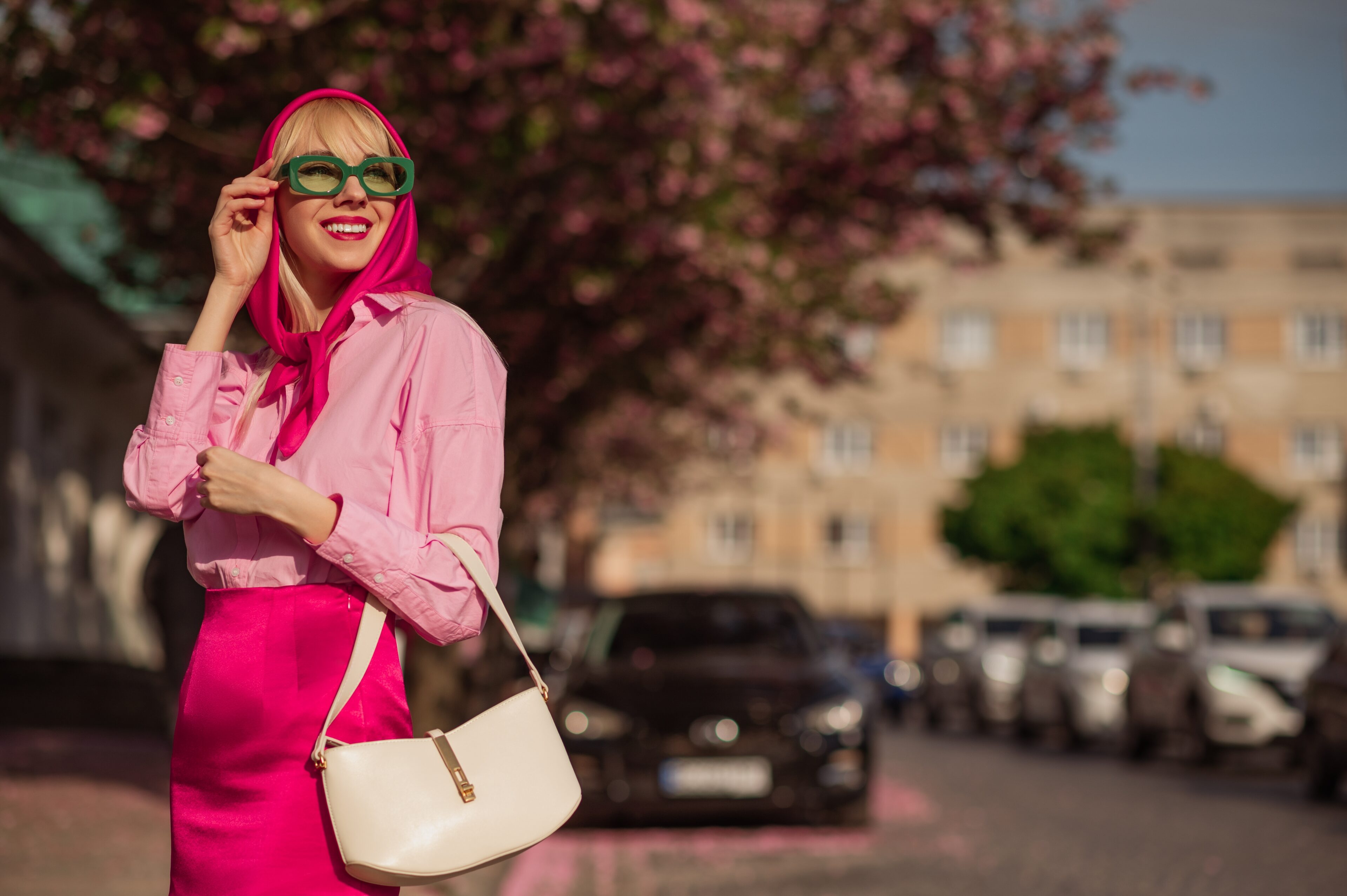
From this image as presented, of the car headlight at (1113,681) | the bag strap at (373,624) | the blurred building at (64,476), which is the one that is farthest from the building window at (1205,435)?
the bag strap at (373,624)

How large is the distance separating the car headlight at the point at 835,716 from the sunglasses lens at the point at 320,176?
9.85m

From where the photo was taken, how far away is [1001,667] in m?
32.5

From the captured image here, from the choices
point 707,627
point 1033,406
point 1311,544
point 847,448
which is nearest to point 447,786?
point 707,627

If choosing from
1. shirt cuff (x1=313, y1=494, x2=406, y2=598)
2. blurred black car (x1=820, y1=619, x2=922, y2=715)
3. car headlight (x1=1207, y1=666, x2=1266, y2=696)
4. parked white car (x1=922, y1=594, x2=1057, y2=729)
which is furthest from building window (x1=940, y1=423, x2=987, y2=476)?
shirt cuff (x1=313, y1=494, x2=406, y2=598)

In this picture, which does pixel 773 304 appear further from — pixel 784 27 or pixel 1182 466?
pixel 1182 466

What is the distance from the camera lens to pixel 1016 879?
1095cm

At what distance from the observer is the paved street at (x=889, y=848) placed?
1037 centimetres

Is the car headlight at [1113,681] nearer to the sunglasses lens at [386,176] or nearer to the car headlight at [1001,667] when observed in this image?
the car headlight at [1001,667]

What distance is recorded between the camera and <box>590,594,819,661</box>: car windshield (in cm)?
1377

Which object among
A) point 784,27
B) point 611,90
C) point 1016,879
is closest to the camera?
point 1016,879

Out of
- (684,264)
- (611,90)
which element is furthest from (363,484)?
(684,264)

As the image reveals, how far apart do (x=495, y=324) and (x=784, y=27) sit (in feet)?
9.96

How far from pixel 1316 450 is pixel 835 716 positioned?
65274mm

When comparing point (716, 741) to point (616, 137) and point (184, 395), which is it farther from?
point (184, 395)
